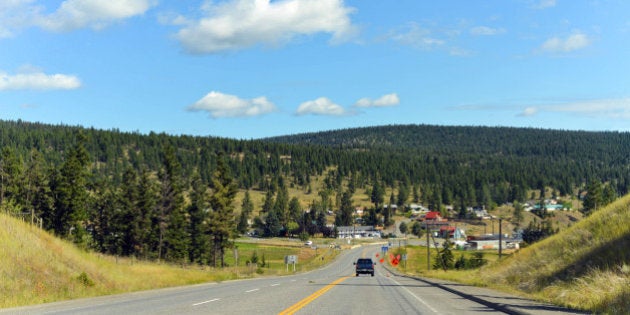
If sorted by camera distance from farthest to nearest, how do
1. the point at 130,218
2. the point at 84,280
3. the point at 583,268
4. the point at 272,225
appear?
the point at 272,225 → the point at 130,218 → the point at 583,268 → the point at 84,280

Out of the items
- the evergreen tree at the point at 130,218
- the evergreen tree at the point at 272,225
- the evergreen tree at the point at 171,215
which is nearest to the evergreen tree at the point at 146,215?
the evergreen tree at the point at 130,218

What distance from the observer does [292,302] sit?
17812mm

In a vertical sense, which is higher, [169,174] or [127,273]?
[169,174]

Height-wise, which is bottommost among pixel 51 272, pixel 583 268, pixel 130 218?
pixel 51 272

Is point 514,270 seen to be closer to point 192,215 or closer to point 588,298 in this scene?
point 588,298

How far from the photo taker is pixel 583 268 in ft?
82.2

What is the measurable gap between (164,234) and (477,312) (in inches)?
2931

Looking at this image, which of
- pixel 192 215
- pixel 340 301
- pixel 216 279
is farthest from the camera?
pixel 192 215

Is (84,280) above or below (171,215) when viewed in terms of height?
below

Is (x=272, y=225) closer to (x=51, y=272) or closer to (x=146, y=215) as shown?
(x=146, y=215)

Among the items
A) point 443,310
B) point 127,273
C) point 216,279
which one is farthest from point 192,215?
point 443,310

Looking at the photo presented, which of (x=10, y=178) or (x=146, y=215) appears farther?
(x=146, y=215)

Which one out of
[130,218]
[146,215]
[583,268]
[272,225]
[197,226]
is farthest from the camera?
[272,225]

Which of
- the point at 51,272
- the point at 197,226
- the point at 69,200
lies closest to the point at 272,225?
the point at 197,226
